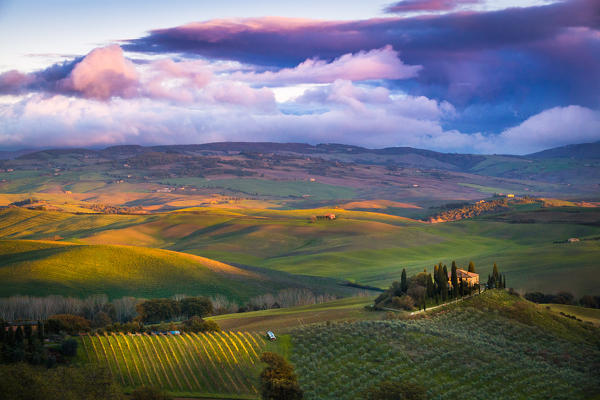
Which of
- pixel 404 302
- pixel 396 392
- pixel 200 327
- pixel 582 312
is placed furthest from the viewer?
pixel 582 312

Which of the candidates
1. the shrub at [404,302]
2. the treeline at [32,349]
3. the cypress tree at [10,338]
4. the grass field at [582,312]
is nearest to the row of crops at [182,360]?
the treeline at [32,349]

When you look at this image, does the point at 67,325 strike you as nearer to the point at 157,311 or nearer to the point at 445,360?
the point at 157,311

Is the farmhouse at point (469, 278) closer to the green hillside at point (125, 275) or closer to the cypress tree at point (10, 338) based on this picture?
the green hillside at point (125, 275)

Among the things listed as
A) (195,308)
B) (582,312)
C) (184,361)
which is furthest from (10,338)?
(582,312)

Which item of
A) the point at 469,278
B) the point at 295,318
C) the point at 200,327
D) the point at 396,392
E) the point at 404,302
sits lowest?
the point at 295,318

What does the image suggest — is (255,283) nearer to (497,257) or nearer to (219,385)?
(497,257)

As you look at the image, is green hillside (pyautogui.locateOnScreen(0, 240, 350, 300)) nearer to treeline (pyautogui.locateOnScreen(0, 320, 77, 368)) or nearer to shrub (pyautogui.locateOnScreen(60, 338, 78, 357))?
treeline (pyautogui.locateOnScreen(0, 320, 77, 368))

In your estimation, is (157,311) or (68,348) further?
(157,311)
